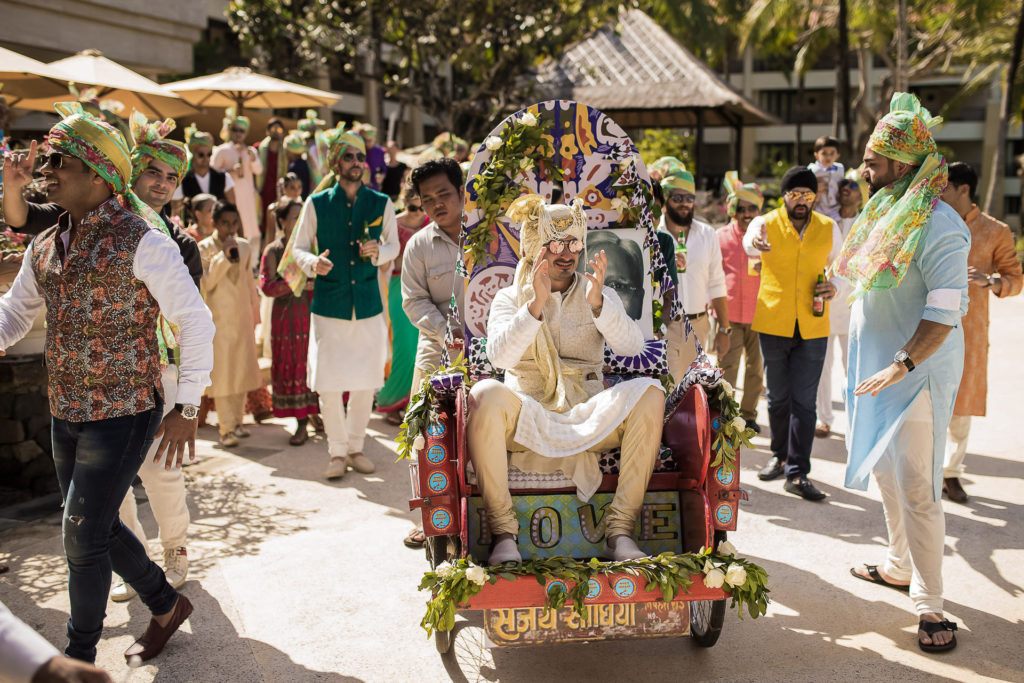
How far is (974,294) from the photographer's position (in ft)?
20.4

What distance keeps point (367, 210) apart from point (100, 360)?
3.34 m

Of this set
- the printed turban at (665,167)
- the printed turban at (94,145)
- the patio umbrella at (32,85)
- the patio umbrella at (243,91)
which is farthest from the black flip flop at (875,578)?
the patio umbrella at (243,91)

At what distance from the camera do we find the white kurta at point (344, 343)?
261 inches

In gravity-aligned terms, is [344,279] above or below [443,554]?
above

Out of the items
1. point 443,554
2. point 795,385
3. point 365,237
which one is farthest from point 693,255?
Result: point 443,554

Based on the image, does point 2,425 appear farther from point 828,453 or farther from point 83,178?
point 828,453

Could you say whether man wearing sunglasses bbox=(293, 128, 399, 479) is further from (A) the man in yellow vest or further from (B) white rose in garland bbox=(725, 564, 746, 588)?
(B) white rose in garland bbox=(725, 564, 746, 588)

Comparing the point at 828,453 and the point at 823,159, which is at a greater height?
Answer: the point at 823,159

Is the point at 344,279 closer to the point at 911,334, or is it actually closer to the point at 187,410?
the point at 187,410

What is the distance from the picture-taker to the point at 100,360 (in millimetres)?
3527

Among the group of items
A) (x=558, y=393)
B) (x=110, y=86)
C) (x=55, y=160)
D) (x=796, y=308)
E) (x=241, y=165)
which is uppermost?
(x=110, y=86)

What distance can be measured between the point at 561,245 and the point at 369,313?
2.85 m

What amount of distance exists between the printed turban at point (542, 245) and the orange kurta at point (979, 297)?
3262mm

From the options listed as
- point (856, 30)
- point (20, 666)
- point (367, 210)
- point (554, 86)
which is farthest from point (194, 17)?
point (856, 30)
